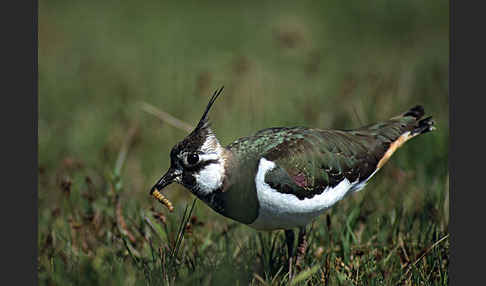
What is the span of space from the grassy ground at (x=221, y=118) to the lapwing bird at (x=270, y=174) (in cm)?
28

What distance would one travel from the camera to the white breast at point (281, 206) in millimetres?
3963

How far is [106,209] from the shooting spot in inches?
196

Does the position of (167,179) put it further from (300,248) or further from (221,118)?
(221,118)

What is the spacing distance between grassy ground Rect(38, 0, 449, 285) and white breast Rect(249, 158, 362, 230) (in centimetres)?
36

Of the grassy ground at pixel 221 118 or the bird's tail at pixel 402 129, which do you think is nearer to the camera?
the grassy ground at pixel 221 118

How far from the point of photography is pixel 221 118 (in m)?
7.07

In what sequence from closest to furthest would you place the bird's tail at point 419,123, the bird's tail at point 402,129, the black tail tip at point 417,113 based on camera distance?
the bird's tail at point 402,129
the bird's tail at point 419,123
the black tail tip at point 417,113

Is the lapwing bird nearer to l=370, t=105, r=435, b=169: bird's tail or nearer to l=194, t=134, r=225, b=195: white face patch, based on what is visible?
l=194, t=134, r=225, b=195: white face patch

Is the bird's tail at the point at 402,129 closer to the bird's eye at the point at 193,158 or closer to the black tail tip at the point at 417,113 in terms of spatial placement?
the black tail tip at the point at 417,113

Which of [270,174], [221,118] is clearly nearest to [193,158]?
[270,174]

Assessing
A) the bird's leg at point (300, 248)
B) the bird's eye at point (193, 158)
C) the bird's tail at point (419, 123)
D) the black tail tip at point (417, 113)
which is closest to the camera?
the bird's eye at point (193, 158)

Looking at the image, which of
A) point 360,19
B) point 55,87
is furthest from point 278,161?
point 360,19

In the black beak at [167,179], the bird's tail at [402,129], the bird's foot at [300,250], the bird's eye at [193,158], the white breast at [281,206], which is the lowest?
the bird's foot at [300,250]

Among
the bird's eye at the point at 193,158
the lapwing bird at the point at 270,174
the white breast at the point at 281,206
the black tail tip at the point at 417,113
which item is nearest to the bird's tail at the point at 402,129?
the black tail tip at the point at 417,113
